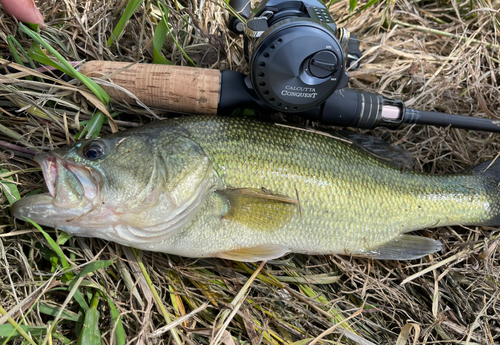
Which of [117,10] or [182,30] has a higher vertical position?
[117,10]

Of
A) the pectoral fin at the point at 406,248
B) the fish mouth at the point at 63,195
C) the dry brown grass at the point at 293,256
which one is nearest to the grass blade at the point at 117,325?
the dry brown grass at the point at 293,256

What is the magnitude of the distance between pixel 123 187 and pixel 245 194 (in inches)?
25.0

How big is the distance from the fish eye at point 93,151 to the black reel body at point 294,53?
0.87m

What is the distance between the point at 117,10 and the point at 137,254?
63.9 inches

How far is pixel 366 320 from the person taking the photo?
7.34 ft

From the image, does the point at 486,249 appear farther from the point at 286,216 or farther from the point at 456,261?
the point at 286,216

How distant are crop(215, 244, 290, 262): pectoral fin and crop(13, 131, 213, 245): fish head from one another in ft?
1.15

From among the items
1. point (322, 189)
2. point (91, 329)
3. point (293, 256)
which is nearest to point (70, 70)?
point (91, 329)

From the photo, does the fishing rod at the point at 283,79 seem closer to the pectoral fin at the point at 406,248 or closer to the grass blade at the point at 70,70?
the grass blade at the point at 70,70

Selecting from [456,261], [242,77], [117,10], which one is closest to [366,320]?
[456,261]

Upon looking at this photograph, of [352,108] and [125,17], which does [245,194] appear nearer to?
[352,108]

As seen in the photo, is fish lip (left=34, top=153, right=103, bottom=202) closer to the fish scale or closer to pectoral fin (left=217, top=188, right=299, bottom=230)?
the fish scale

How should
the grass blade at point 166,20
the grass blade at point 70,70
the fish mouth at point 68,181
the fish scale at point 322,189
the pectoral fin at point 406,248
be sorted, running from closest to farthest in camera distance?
the fish mouth at point 68,181 < the grass blade at point 70,70 < the fish scale at point 322,189 < the grass blade at point 166,20 < the pectoral fin at point 406,248

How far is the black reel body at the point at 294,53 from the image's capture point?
1597 mm
